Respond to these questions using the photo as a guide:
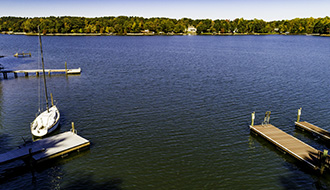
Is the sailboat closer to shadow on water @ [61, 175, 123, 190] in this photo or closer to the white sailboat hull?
the white sailboat hull

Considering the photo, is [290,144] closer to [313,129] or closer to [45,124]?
[313,129]

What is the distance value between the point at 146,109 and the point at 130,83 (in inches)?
727

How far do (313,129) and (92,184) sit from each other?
→ 1089 inches

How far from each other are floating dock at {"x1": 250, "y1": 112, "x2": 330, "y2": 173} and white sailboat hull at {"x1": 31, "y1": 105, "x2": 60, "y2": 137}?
25.3 m

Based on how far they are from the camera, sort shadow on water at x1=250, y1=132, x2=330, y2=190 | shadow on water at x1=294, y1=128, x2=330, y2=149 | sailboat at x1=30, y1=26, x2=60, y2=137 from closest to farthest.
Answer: shadow on water at x1=250, y1=132, x2=330, y2=190, shadow on water at x1=294, y1=128, x2=330, y2=149, sailboat at x1=30, y1=26, x2=60, y2=137

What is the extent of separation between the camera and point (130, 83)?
5809 cm

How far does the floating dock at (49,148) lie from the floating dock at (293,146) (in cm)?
2113

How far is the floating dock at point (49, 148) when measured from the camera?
2553 centimetres

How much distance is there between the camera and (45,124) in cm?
3238

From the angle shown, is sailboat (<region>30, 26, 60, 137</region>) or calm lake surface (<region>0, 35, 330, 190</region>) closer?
calm lake surface (<region>0, 35, 330, 190</region>)

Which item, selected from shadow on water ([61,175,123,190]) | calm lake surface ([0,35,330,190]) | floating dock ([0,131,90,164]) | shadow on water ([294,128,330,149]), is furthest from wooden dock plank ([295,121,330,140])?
floating dock ([0,131,90,164])

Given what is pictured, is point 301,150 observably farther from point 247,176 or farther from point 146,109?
point 146,109

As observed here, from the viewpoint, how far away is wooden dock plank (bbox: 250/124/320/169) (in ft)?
85.3

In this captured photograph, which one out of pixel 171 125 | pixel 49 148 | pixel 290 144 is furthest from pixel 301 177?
pixel 49 148
